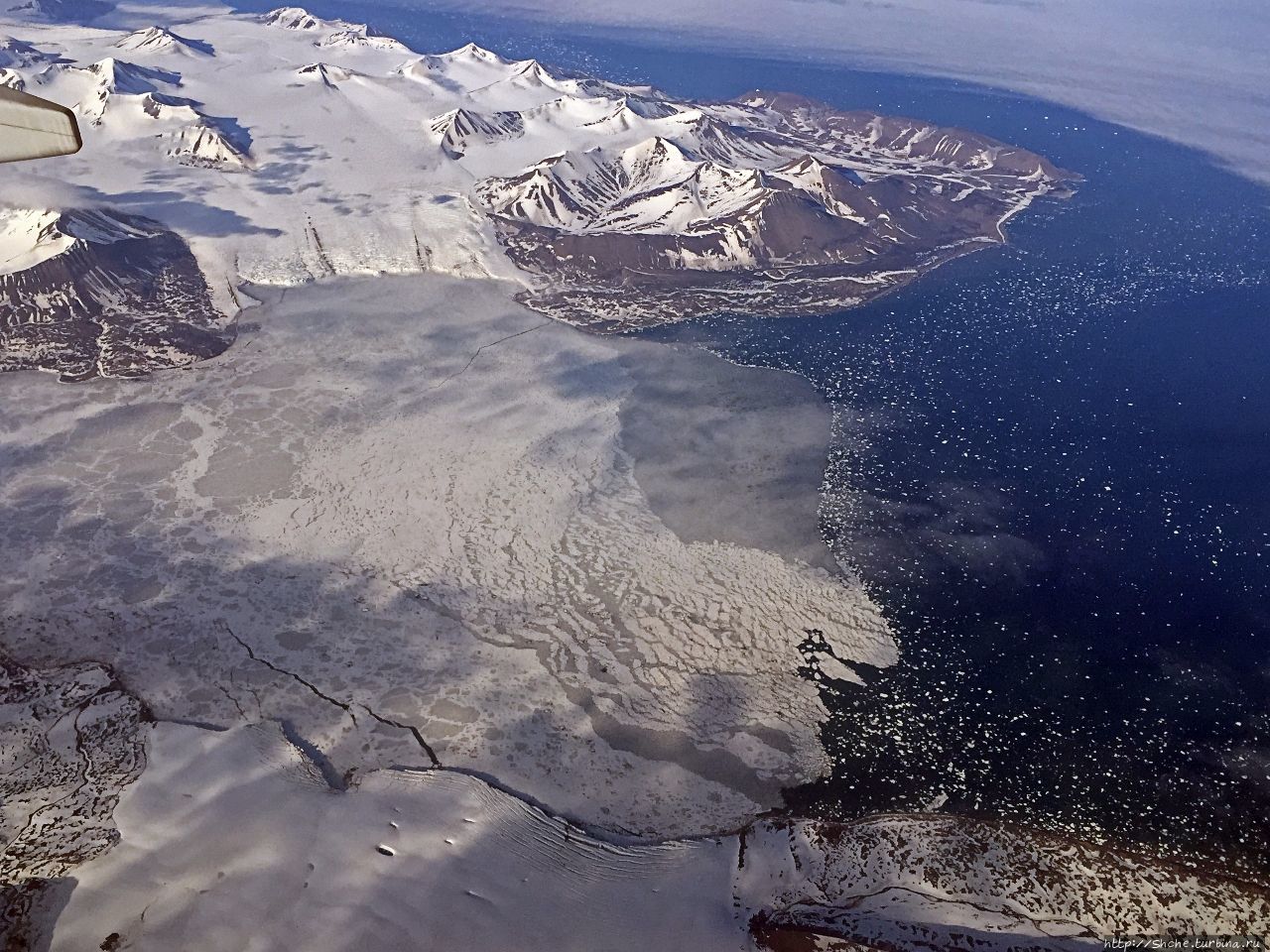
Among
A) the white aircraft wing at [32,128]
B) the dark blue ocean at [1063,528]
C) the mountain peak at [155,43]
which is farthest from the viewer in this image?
the mountain peak at [155,43]

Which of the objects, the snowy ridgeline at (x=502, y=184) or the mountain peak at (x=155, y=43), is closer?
the snowy ridgeline at (x=502, y=184)

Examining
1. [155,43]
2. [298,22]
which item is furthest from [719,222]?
[298,22]

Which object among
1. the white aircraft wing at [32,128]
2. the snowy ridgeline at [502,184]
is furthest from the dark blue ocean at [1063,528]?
the white aircraft wing at [32,128]

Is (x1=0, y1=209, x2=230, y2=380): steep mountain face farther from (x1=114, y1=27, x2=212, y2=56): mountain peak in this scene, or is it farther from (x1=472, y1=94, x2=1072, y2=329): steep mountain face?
(x1=114, y1=27, x2=212, y2=56): mountain peak

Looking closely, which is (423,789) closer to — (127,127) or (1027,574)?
(1027,574)

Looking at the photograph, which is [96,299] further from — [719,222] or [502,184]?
[719,222]

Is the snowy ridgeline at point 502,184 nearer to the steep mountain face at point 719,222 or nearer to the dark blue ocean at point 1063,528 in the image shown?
the steep mountain face at point 719,222
